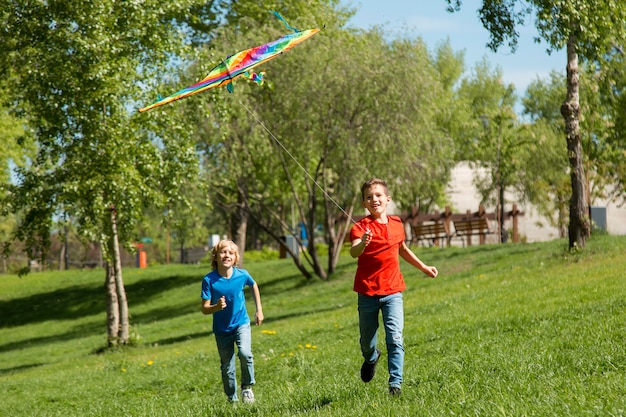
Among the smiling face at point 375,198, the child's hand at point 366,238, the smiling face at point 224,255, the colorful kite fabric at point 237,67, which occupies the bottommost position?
the smiling face at point 224,255

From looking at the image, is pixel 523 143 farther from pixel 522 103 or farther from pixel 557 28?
pixel 557 28

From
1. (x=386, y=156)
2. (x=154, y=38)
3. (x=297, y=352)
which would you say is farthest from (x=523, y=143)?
(x=297, y=352)

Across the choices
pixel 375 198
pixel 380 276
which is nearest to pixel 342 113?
pixel 375 198

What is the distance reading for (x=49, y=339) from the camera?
1185 inches

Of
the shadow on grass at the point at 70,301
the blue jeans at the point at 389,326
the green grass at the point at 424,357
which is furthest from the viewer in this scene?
the shadow on grass at the point at 70,301

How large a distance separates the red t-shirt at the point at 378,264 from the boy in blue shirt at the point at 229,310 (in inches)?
52.0

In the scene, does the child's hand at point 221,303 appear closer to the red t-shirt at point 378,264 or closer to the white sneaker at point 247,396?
the white sneaker at point 247,396

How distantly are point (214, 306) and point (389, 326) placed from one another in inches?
69.3

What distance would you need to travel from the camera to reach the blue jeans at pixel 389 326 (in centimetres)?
750

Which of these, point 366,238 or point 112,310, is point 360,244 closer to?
point 366,238

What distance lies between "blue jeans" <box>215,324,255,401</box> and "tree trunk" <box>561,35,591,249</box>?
14613 mm

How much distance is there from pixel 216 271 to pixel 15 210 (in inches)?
509

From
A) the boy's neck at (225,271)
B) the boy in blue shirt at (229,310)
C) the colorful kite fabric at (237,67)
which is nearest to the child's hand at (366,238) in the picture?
the boy in blue shirt at (229,310)

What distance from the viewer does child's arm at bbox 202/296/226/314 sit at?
8.20 meters
